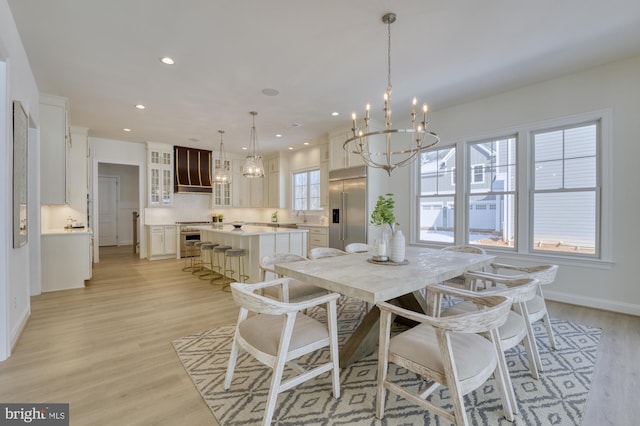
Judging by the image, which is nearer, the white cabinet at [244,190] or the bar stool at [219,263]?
the bar stool at [219,263]

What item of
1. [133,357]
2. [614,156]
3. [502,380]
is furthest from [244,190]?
[502,380]

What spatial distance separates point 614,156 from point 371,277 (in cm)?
360

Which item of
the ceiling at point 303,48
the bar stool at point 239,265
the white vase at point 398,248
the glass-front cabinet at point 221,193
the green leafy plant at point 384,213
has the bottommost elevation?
the bar stool at point 239,265

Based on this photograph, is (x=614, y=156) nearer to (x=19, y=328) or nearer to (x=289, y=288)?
(x=289, y=288)

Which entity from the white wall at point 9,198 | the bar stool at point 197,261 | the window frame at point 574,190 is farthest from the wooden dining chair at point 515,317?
the bar stool at point 197,261

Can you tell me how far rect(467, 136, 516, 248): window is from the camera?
4.23 metres

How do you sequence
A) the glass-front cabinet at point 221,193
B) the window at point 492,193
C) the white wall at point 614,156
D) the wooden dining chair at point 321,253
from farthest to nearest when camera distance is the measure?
the glass-front cabinet at point 221,193 < the window at point 492,193 < the white wall at point 614,156 < the wooden dining chair at point 321,253

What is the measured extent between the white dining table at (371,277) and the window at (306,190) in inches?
182

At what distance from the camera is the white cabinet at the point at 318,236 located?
21.1 feet

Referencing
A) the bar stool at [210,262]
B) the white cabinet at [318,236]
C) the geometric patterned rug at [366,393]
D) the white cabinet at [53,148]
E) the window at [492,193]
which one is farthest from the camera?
the white cabinet at [318,236]

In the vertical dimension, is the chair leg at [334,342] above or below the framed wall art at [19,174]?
below

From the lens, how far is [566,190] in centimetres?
375

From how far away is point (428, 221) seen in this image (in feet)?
16.9

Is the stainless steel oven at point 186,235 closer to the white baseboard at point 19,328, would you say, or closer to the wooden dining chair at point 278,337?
the white baseboard at point 19,328
